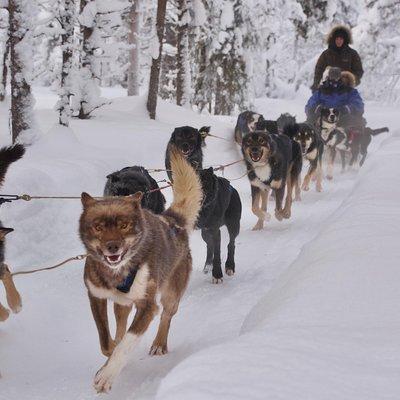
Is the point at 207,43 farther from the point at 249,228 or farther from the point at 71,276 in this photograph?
the point at 71,276

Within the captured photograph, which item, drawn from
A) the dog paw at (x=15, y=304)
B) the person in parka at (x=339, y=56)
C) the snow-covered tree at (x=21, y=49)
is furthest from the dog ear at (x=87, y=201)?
the person in parka at (x=339, y=56)

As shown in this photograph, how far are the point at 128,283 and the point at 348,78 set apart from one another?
9539mm

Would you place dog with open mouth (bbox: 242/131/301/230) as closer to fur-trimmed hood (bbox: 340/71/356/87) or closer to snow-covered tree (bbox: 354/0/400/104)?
fur-trimmed hood (bbox: 340/71/356/87)

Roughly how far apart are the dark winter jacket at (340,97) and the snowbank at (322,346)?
29.7 feet

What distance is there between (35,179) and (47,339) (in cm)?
303

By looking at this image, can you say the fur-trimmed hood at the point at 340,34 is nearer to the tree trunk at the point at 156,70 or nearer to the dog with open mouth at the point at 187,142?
the tree trunk at the point at 156,70

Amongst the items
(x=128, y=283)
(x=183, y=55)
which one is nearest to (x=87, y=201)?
(x=128, y=283)

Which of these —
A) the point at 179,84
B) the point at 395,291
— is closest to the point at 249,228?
the point at 395,291

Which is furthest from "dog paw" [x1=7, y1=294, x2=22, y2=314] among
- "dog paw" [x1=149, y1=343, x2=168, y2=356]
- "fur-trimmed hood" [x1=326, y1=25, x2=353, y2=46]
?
"fur-trimmed hood" [x1=326, y1=25, x2=353, y2=46]

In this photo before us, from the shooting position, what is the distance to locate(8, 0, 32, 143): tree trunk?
8.19 meters

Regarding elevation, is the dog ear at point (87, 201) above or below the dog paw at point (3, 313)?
above

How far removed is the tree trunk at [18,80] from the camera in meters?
8.19

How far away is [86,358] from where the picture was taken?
3779 millimetres

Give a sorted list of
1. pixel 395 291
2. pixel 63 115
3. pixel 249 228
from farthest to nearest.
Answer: pixel 63 115
pixel 249 228
pixel 395 291
